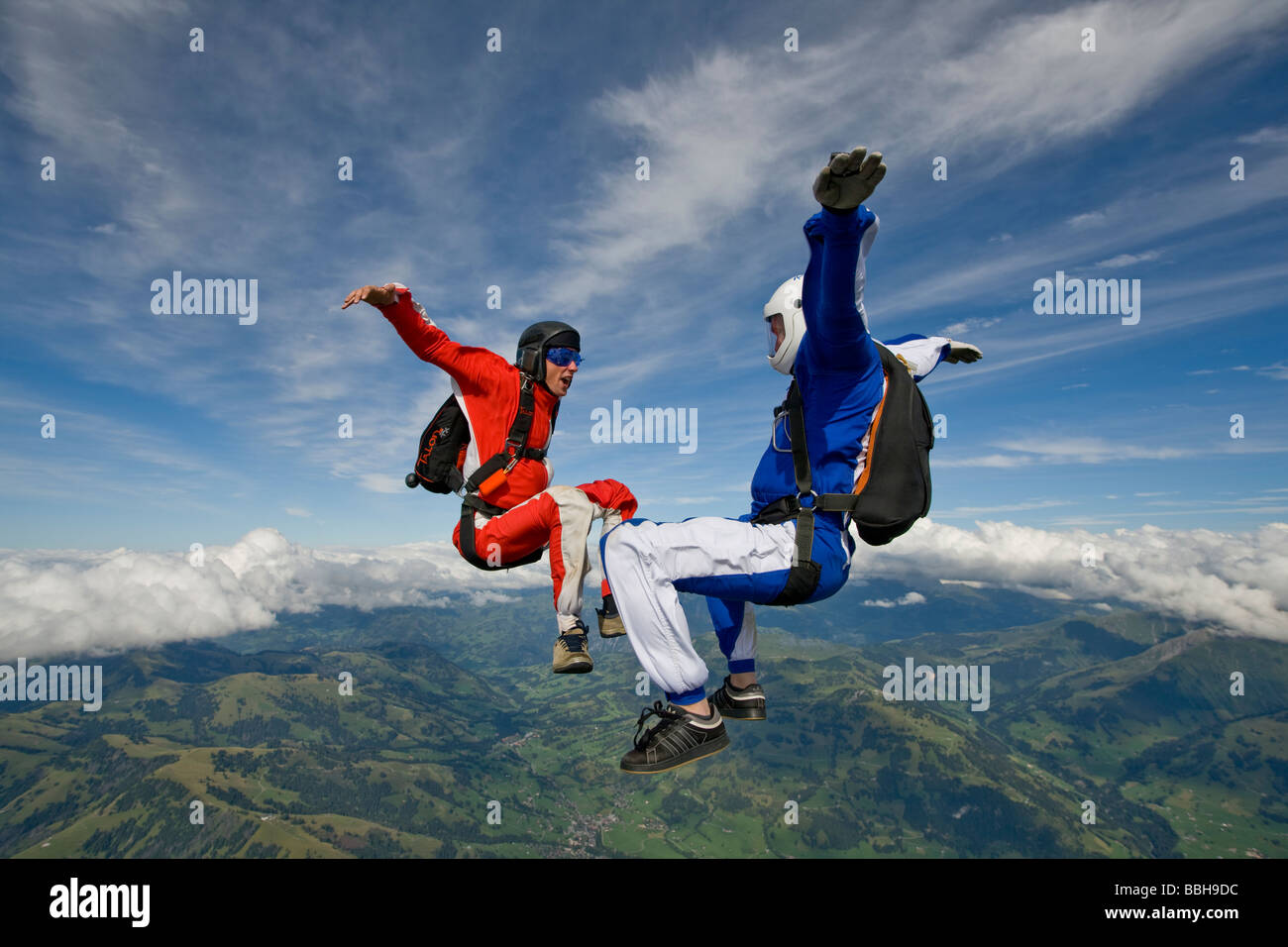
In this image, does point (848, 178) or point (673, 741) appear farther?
point (673, 741)

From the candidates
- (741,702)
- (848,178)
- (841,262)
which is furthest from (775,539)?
(848,178)

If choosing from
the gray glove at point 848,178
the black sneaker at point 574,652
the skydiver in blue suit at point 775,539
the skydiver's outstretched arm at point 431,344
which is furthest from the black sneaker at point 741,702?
the gray glove at point 848,178

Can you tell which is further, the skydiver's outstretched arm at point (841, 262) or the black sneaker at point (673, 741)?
the black sneaker at point (673, 741)

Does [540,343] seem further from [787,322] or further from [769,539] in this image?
[769,539]

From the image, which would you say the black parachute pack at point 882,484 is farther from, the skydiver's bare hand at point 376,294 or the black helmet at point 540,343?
the skydiver's bare hand at point 376,294

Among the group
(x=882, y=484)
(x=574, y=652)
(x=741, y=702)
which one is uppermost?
(x=882, y=484)

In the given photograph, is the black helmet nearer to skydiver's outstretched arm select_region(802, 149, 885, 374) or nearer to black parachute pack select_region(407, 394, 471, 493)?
black parachute pack select_region(407, 394, 471, 493)
